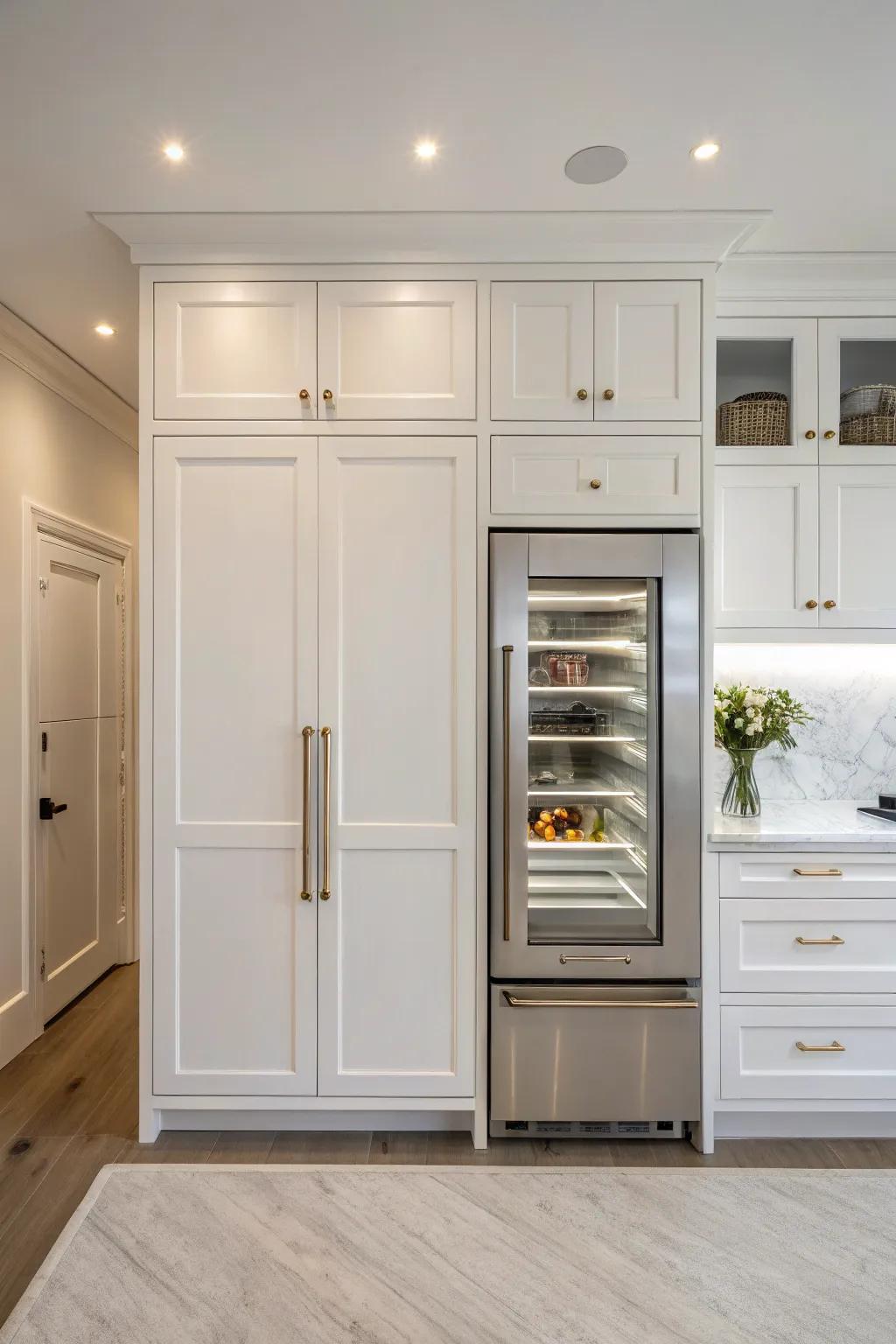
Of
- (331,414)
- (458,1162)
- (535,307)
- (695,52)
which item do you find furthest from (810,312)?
(458,1162)

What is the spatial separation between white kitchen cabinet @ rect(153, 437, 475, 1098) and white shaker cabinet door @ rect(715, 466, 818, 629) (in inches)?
36.9

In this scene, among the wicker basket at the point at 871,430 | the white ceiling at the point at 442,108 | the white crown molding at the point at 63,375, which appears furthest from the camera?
the white crown molding at the point at 63,375

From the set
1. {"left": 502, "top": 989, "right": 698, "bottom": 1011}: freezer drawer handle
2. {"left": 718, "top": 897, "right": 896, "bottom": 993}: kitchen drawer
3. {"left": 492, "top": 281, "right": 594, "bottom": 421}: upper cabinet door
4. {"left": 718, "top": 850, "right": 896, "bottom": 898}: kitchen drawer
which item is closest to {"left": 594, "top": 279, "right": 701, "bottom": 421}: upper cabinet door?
{"left": 492, "top": 281, "right": 594, "bottom": 421}: upper cabinet door

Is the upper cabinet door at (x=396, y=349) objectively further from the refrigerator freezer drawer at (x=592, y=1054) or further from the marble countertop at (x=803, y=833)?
the refrigerator freezer drawer at (x=592, y=1054)

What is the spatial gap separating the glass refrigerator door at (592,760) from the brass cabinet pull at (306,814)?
678 mm

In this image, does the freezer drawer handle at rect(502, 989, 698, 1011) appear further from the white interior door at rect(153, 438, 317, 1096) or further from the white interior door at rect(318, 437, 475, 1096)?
the white interior door at rect(153, 438, 317, 1096)

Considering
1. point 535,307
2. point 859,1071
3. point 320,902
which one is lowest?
point 859,1071

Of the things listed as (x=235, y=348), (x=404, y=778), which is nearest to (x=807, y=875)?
(x=404, y=778)

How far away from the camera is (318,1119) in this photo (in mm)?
2412

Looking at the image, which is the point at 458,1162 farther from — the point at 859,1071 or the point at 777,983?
the point at 859,1071

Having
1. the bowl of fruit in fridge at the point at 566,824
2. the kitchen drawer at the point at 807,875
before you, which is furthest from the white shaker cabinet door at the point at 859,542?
the bowl of fruit in fridge at the point at 566,824

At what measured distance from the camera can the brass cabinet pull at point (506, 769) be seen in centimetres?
230

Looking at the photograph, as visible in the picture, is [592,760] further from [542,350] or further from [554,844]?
[542,350]

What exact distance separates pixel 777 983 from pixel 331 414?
227 cm
